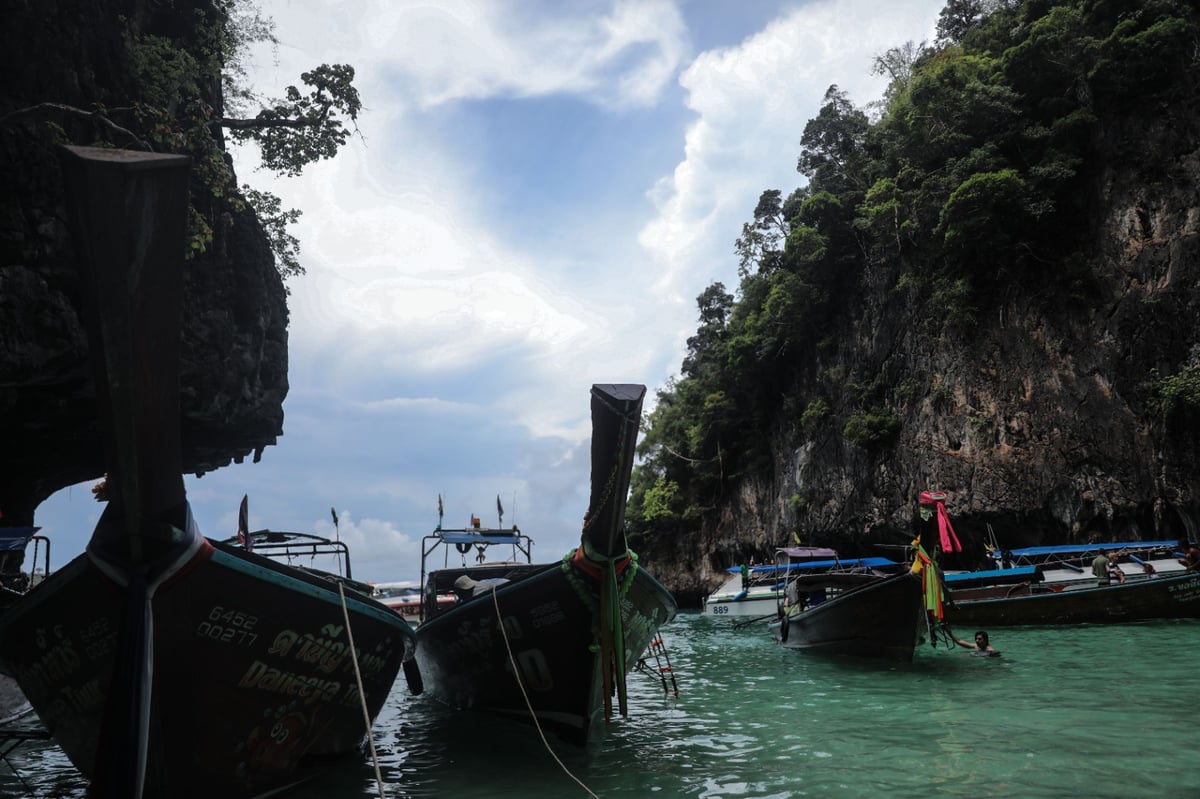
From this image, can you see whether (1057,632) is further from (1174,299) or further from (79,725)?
(79,725)

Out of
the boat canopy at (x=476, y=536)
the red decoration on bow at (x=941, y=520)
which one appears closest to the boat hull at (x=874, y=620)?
the red decoration on bow at (x=941, y=520)

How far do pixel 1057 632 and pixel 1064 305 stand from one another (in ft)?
34.2

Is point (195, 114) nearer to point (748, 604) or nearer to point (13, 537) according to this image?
point (13, 537)

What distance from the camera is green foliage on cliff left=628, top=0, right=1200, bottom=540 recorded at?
2078cm

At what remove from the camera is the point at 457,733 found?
311 inches

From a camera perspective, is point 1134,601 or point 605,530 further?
point 1134,601

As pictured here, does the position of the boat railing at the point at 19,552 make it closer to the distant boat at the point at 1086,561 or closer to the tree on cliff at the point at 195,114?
the tree on cliff at the point at 195,114

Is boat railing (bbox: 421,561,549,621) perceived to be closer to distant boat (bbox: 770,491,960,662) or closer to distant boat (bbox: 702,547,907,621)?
distant boat (bbox: 770,491,960,662)

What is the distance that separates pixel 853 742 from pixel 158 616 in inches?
223

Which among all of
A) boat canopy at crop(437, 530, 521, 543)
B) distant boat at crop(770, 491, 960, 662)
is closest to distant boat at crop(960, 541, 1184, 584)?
distant boat at crop(770, 491, 960, 662)

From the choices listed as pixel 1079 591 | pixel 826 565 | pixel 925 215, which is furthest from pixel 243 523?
pixel 925 215

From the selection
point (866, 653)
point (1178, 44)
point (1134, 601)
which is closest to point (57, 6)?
point (866, 653)

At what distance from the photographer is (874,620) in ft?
37.2

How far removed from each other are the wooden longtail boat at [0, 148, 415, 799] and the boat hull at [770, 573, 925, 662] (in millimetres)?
7791
